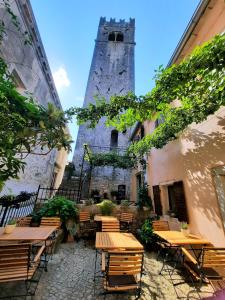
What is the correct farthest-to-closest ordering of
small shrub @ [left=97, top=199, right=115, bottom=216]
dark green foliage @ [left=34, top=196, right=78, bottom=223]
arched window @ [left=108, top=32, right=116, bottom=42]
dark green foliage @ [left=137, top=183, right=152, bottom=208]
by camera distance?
arched window @ [left=108, top=32, right=116, bottom=42]
dark green foliage @ [left=137, top=183, right=152, bottom=208]
small shrub @ [left=97, top=199, right=115, bottom=216]
dark green foliage @ [left=34, top=196, right=78, bottom=223]

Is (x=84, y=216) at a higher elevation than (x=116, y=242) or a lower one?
higher

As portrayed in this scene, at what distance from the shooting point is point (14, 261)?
234cm

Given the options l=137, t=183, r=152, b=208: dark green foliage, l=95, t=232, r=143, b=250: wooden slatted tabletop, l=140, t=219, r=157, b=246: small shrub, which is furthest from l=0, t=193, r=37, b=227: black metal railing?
l=137, t=183, r=152, b=208: dark green foliage

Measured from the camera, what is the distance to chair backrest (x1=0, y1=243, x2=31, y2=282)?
7.44ft

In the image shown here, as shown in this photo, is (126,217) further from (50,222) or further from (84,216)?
(50,222)

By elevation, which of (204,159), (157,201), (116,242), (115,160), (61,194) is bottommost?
(116,242)

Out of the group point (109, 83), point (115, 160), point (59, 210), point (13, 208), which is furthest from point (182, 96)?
point (109, 83)

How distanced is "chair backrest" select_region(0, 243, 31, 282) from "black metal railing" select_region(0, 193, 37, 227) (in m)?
1.98

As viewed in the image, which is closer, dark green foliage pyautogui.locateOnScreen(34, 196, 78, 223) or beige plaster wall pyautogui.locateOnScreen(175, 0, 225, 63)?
beige plaster wall pyautogui.locateOnScreen(175, 0, 225, 63)

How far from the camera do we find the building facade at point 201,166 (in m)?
3.68

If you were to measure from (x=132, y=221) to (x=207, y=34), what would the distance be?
6591 millimetres

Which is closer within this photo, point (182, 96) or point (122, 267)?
point (122, 267)

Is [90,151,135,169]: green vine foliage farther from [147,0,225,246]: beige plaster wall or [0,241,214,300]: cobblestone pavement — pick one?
[0,241,214,300]: cobblestone pavement

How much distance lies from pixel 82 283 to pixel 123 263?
133 cm
